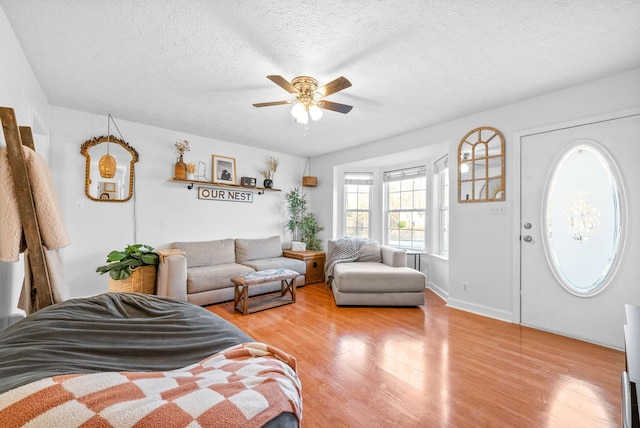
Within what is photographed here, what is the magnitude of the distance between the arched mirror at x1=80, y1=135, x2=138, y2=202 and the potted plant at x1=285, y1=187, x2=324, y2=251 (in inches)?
98.9

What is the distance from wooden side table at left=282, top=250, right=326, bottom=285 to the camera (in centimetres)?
450

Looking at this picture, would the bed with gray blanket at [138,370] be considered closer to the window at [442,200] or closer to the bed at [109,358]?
the bed at [109,358]

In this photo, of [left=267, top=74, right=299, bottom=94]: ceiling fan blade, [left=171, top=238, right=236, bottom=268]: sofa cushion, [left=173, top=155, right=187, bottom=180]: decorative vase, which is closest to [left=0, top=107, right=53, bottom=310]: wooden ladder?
[left=267, top=74, right=299, bottom=94]: ceiling fan blade

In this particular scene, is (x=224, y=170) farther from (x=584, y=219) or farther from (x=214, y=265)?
(x=584, y=219)

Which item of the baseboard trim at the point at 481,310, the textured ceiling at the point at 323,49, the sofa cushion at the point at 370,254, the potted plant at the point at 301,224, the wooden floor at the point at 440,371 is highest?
the textured ceiling at the point at 323,49

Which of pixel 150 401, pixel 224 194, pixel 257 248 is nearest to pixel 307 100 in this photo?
pixel 150 401

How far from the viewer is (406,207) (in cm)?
482

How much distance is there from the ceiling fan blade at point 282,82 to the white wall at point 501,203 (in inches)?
89.9

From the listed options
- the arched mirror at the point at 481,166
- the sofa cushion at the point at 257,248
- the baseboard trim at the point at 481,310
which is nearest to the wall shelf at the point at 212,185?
the sofa cushion at the point at 257,248

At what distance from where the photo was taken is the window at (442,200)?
4086 mm

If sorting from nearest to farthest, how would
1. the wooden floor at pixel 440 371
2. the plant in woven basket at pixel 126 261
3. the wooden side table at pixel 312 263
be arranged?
the wooden floor at pixel 440 371 → the plant in woven basket at pixel 126 261 → the wooden side table at pixel 312 263

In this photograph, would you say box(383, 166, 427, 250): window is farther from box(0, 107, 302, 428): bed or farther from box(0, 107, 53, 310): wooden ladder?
box(0, 107, 53, 310): wooden ladder

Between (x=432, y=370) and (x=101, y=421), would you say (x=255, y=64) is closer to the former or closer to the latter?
(x=101, y=421)

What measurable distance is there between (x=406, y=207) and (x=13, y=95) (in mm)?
4822
